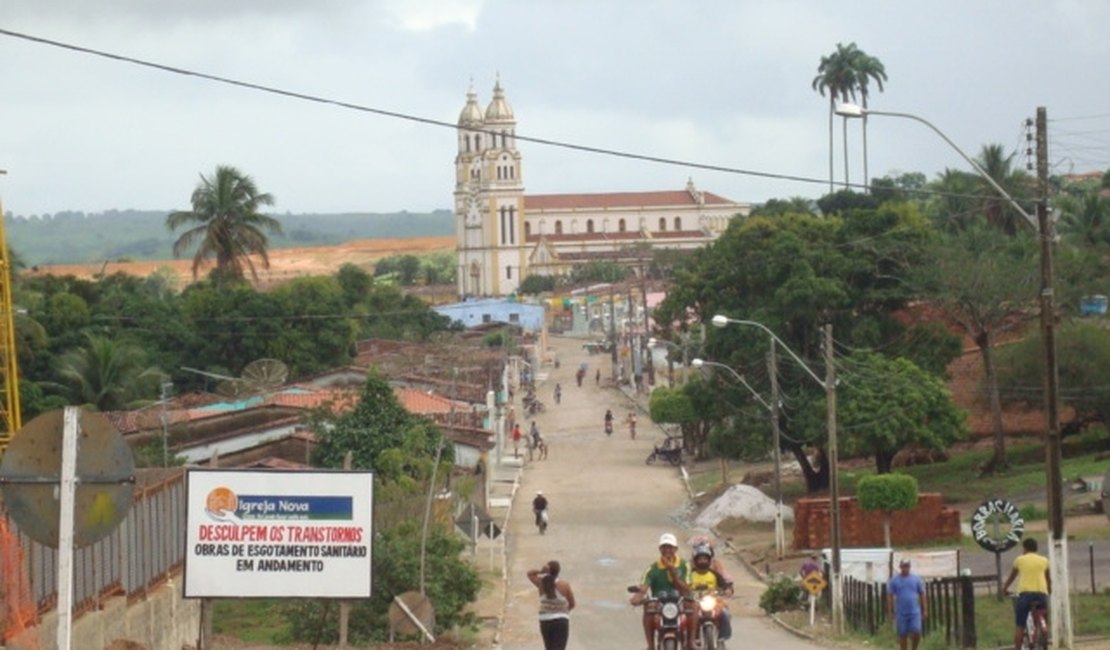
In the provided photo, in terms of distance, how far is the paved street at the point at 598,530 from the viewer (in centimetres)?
3241

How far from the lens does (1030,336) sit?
56.1 metres

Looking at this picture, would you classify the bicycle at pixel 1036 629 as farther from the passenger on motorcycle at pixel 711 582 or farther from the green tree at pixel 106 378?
the green tree at pixel 106 378

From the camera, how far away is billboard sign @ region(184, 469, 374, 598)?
1792 cm

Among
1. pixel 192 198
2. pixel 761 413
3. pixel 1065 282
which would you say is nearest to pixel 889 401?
pixel 761 413

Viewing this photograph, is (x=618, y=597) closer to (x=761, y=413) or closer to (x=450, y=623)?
(x=450, y=623)

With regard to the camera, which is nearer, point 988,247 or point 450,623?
point 450,623

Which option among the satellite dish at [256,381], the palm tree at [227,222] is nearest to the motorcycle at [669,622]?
Answer: the satellite dish at [256,381]

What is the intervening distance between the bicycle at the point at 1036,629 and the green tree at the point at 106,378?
43188 mm

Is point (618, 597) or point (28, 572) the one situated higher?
point (28, 572)

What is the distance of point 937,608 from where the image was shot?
2642cm

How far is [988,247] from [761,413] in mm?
9392

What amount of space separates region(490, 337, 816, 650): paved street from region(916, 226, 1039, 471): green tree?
8.85 m

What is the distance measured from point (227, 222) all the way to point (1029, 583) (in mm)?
74517

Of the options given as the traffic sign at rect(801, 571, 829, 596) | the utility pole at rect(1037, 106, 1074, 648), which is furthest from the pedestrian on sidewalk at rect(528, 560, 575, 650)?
the traffic sign at rect(801, 571, 829, 596)
